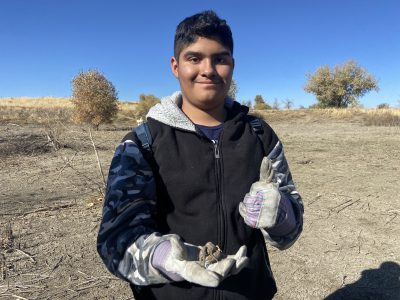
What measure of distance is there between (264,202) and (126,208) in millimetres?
494

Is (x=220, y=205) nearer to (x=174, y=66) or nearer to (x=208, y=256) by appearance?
(x=208, y=256)

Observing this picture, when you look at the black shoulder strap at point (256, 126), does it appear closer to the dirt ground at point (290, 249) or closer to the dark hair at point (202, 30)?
the dark hair at point (202, 30)

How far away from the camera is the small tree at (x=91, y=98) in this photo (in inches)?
791

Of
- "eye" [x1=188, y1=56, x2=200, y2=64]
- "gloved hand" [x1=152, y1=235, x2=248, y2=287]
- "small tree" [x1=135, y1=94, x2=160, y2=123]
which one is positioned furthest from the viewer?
"small tree" [x1=135, y1=94, x2=160, y2=123]

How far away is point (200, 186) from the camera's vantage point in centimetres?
153

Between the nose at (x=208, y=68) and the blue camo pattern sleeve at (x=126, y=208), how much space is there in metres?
0.39

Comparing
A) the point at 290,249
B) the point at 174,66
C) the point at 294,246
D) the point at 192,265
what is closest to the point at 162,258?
the point at 192,265

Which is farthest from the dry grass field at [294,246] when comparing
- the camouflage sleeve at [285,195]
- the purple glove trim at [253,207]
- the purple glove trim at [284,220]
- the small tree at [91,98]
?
the small tree at [91,98]

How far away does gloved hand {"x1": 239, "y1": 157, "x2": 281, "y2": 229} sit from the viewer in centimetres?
137

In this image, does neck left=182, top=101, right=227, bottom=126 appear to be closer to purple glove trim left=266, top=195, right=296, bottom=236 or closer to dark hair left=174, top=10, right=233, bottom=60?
dark hair left=174, top=10, right=233, bottom=60

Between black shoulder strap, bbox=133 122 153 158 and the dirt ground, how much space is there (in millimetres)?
2049

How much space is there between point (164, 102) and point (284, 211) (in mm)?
672

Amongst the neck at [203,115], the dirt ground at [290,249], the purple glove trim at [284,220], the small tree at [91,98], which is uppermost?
the small tree at [91,98]

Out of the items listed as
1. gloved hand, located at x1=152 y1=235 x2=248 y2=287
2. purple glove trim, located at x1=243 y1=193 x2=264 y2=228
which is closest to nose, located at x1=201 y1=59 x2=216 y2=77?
purple glove trim, located at x1=243 y1=193 x2=264 y2=228
